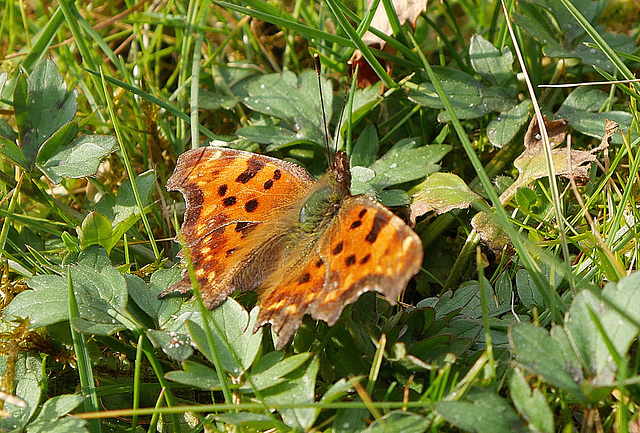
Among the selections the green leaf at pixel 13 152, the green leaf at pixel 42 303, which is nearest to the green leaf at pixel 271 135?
the green leaf at pixel 13 152

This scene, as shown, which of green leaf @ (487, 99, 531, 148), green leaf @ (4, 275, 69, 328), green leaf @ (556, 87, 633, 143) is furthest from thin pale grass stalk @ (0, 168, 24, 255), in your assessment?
green leaf @ (556, 87, 633, 143)

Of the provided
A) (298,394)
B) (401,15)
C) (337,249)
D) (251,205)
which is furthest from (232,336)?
(401,15)

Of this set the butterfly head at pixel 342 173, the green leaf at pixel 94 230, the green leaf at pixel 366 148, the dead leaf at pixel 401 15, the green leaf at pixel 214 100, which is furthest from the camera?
the green leaf at pixel 214 100

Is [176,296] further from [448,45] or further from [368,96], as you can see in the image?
[448,45]

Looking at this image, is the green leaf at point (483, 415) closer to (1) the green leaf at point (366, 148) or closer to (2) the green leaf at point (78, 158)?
(1) the green leaf at point (366, 148)

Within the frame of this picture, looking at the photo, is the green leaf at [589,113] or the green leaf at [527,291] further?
the green leaf at [589,113]

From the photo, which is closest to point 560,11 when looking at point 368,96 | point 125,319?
point 368,96

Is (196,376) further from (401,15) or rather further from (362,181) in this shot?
(401,15)

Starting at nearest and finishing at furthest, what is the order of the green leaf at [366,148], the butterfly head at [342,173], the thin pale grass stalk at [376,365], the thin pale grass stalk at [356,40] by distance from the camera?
the thin pale grass stalk at [376,365] → the butterfly head at [342,173] → the thin pale grass stalk at [356,40] → the green leaf at [366,148]
